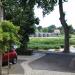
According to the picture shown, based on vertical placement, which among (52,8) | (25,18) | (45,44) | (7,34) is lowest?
(45,44)

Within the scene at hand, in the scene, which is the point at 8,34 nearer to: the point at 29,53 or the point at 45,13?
the point at 29,53

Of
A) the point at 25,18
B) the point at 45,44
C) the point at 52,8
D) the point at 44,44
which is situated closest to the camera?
the point at 25,18

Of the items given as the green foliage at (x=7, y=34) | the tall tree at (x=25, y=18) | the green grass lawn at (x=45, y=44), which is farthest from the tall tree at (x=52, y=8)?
the green foliage at (x=7, y=34)

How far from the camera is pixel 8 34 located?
54.1 ft

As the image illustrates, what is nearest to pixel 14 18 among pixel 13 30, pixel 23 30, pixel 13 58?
pixel 23 30

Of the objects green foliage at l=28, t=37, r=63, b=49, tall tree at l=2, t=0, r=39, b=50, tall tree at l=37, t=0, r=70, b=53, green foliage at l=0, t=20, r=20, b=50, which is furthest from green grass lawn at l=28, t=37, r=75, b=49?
green foliage at l=0, t=20, r=20, b=50

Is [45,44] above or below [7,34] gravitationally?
below

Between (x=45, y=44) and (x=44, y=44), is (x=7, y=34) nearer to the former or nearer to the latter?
(x=44, y=44)

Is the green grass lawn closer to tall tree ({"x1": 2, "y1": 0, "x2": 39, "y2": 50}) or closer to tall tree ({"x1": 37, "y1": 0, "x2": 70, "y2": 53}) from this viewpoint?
tall tree ({"x1": 37, "y1": 0, "x2": 70, "y2": 53})

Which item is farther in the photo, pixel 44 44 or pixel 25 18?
pixel 44 44

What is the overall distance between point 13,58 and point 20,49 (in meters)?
9.87

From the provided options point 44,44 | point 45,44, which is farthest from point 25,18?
point 45,44

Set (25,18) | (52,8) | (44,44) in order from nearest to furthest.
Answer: (25,18), (52,8), (44,44)

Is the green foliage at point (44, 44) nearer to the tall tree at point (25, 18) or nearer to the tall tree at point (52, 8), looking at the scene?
the tall tree at point (52, 8)
